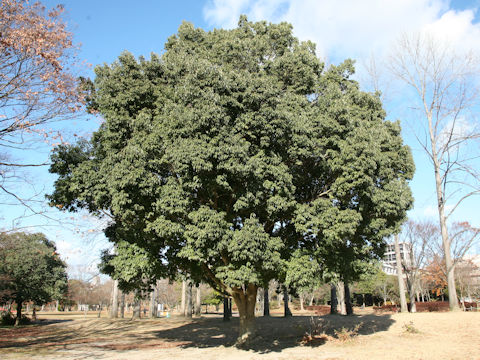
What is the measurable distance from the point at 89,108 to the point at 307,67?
8.28 metres

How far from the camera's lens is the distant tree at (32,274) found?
25.3 m

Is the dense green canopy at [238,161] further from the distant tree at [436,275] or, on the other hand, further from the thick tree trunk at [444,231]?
the distant tree at [436,275]

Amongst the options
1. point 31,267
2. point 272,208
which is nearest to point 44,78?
point 272,208

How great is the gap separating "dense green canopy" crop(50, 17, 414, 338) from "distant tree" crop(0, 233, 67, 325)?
1810 cm

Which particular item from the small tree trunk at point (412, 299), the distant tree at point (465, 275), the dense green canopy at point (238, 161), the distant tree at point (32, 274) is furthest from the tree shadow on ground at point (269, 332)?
the distant tree at point (465, 275)

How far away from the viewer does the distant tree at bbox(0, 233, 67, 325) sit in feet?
83.1

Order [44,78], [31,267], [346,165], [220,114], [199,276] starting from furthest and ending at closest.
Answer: [31,267] → [199,276] → [346,165] → [220,114] → [44,78]

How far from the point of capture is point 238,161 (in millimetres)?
9406

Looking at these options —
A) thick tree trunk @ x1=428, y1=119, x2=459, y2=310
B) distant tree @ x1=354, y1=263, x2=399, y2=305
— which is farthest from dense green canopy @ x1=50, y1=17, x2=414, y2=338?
distant tree @ x1=354, y1=263, x2=399, y2=305

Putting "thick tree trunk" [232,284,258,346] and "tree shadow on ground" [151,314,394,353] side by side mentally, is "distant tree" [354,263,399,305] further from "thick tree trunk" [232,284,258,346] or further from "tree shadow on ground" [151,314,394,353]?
"thick tree trunk" [232,284,258,346]

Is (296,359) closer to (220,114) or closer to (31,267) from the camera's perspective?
(220,114)

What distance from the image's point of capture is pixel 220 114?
9.74 meters

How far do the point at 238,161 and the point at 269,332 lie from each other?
407 inches

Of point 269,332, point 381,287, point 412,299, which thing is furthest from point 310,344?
point 381,287
